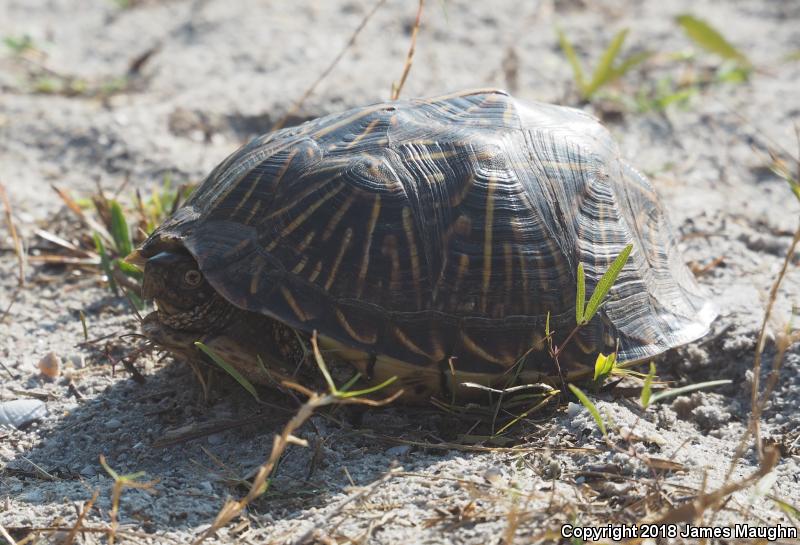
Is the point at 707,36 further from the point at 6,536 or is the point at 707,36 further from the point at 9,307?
the point at 6,536

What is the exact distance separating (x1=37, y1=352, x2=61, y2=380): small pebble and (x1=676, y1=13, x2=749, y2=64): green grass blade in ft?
13.3

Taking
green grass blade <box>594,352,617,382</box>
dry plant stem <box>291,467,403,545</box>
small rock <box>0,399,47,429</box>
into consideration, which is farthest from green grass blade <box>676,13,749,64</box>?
small rock <box>0,399,47,429</box>

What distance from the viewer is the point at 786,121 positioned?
4.91 metres

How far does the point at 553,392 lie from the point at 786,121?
3.27 metres

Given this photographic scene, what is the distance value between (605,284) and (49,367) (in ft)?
6.23

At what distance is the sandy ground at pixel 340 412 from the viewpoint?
2166 millimetres

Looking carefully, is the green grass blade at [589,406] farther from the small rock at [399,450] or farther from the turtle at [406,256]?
the small rock at [399,450]

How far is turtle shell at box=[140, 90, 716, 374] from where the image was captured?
246cm

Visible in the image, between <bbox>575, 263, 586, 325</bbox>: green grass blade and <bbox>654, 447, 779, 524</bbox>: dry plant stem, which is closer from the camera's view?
<bbox>654, 447, 779, 524</bbox>: dry plant stem

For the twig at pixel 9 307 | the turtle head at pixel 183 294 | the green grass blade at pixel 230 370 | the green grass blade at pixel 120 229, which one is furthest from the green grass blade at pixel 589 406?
the twig at pixel 9 307

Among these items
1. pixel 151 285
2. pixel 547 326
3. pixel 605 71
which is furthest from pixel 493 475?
pixel 605 71

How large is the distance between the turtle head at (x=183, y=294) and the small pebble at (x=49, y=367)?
1.81 ft

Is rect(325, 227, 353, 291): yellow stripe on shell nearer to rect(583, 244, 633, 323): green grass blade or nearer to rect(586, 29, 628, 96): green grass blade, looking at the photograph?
rect(583, 244, 633, 323): green grass blade

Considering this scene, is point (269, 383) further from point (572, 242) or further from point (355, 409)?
point (572, 242)
